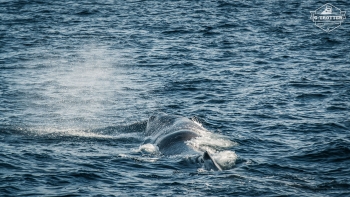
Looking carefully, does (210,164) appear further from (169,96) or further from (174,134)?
(169,96)

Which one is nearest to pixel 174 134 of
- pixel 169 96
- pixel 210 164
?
pixel 210 164

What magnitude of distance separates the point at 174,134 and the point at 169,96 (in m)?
9.11

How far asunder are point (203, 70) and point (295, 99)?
863cm

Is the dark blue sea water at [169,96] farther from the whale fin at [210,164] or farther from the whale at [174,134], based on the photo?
the whale at [174,134]

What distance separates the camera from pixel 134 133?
27047 mm

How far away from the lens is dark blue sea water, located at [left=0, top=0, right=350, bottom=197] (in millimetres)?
19844

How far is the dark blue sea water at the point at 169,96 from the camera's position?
781 inches

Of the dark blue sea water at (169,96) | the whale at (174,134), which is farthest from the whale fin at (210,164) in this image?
the dark blue sea water at (169,96)

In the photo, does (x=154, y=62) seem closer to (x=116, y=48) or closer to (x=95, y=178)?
(x=116, y=48)

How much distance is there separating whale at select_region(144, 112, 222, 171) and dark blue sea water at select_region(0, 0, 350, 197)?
0.58 metres

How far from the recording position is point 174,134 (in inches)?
963

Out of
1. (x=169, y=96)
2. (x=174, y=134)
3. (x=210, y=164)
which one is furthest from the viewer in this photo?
(x=169, y=96)

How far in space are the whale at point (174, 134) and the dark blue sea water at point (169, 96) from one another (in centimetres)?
Result: 58

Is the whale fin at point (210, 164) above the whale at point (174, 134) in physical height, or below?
above
